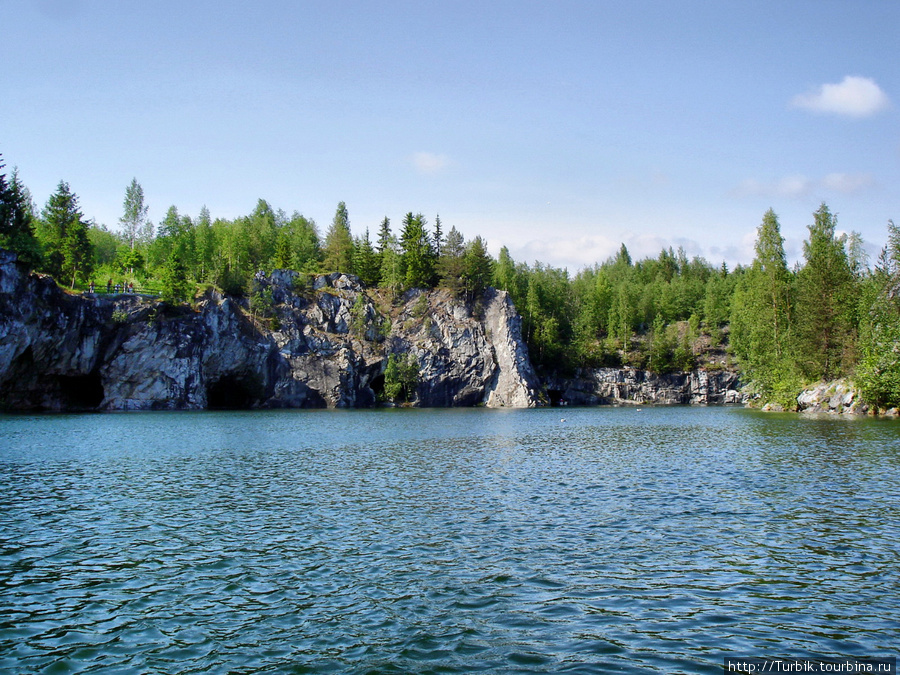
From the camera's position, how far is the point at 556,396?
13288 centimetres

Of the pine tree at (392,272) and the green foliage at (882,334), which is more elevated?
the pine tree at (392,272)

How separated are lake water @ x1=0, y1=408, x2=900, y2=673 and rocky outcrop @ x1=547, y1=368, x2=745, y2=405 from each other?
330 feet

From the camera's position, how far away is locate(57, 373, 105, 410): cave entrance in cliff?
83.8 metres

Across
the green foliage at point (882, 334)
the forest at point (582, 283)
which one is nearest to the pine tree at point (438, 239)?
the forest at point (582, 283)

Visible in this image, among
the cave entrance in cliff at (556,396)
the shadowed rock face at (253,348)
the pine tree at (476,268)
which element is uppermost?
the pine tree at (476,268)

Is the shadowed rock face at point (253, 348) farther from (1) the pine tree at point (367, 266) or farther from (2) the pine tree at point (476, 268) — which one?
(1) the pine tree at point (367, 266)

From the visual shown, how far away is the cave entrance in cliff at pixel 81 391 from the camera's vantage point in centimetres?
8381

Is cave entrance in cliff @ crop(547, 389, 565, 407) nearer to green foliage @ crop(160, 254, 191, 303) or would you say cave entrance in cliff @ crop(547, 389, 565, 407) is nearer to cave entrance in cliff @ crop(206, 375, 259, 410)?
cave entrance in cliff @ crop(206, 375, 259, 410)

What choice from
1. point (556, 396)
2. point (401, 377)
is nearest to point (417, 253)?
point (401, 377)

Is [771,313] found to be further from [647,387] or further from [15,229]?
[15,229]

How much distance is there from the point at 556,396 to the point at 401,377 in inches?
1666

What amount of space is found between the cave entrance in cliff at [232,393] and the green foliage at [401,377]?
22104 mm

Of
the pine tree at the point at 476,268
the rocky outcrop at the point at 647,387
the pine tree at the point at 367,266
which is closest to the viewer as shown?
the pine tree at the point at 476,268

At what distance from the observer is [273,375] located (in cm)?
9906
